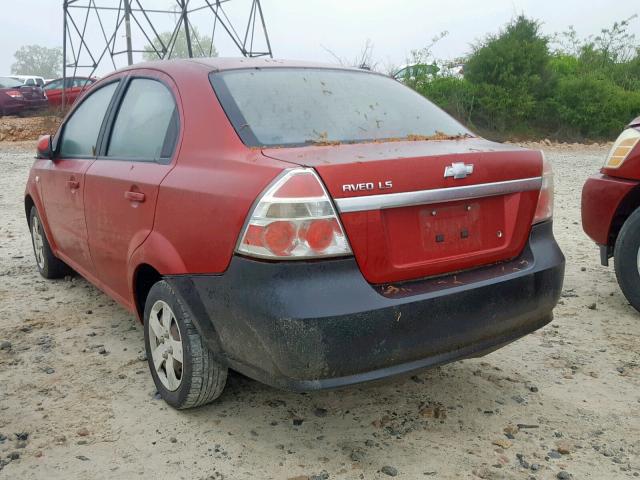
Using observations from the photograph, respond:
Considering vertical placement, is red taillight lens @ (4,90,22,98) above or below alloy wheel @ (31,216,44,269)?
above

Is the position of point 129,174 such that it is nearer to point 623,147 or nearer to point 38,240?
point 38,240

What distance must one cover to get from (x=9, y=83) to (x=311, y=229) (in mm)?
22745

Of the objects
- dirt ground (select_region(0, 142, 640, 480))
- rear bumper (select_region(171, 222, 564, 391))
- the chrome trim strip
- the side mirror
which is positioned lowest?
dirt ground (select_region(0, 142, 640, 480))

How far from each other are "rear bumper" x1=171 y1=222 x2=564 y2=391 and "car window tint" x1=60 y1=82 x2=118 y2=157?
1.59 metres

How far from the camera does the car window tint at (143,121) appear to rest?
3.01 metres

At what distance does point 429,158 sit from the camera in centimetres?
245

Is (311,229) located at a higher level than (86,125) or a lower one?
lower

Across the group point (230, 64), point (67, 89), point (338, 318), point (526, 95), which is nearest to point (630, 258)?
point (338, 318)

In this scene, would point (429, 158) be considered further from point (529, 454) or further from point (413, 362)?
point (529, 454)

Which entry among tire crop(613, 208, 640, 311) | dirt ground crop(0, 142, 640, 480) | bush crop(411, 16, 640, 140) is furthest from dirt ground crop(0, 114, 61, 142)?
tire crop(613, 208, 640, 311)

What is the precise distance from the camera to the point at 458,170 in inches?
97.7

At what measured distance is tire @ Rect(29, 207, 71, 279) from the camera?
4.86 meters

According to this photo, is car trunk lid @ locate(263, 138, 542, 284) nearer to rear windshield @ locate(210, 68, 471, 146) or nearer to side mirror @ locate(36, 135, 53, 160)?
rear windshield @ locate(210, 68, 471, 146)

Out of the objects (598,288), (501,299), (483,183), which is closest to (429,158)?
(483,183)
